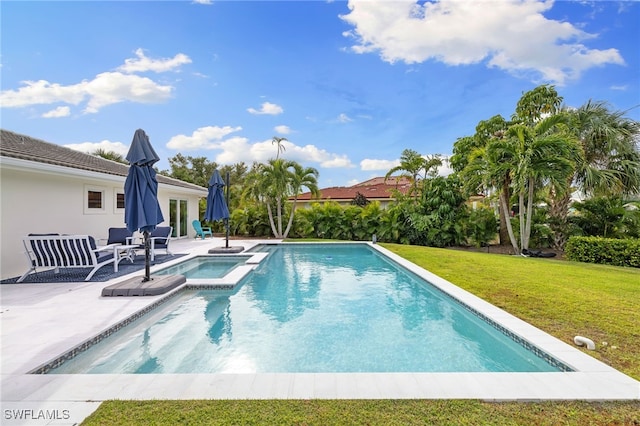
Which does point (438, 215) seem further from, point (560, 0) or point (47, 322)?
point (47, 322)

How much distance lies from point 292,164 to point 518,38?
12.8m

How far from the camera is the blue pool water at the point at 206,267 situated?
9.59m

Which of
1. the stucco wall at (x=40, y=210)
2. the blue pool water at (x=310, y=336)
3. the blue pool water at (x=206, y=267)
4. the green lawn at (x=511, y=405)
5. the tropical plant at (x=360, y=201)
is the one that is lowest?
the blue pool water at (x=310, y=336)

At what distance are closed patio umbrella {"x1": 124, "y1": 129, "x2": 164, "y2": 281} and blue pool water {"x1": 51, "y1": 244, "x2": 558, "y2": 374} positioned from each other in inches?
69.2

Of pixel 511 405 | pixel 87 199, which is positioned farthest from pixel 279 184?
pixel 511 405

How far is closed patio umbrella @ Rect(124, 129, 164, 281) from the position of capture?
677cm

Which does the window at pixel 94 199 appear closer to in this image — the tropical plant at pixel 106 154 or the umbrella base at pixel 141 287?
the umbrella base at pixel 141 287

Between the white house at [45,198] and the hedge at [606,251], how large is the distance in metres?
17.8

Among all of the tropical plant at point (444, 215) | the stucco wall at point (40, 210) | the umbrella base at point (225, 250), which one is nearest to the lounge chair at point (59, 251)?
the stucco wall at point (40, 210)

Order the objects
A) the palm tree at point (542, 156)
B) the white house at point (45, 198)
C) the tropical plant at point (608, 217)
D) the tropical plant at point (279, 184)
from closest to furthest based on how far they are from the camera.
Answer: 1. the white house at point (45, 198)
2. the palm tree at point (542, 156)
3. the tropical plant at point (608, 217)
4. the tropical plant at point (279, 184)

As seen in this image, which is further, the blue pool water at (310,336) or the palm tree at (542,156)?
the palm tree at (542,156)

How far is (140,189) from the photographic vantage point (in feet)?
22.6

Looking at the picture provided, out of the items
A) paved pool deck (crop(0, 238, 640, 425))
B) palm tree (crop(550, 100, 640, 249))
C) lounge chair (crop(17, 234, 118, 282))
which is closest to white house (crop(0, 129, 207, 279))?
lounge chair (crop(17, 234, 118, 282))

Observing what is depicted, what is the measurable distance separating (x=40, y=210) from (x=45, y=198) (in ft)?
1.31
